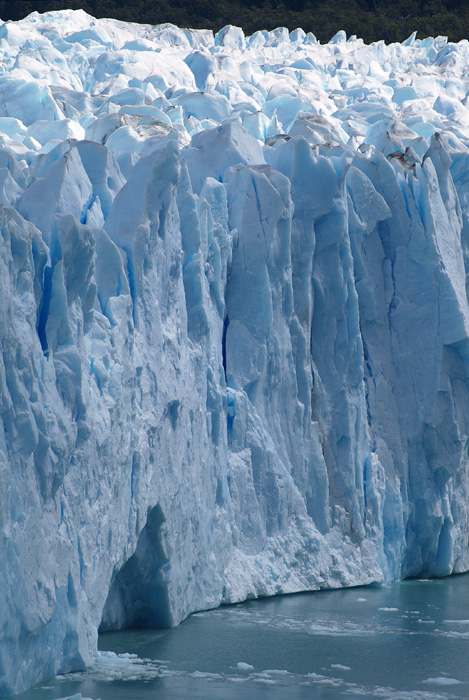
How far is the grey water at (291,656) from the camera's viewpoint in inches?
217

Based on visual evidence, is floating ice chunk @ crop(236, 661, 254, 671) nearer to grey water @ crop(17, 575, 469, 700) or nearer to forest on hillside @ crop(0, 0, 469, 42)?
grey water @ crop(17, 575, 469, 700)

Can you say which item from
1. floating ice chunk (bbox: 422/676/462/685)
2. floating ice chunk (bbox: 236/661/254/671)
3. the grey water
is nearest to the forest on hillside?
the grey water

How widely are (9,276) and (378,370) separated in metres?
4.72

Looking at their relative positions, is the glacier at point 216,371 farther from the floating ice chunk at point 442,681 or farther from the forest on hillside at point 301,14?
the forest on hillside at point 301,14

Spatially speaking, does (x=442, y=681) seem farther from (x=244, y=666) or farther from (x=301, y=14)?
(x=301, y=14)

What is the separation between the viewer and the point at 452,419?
30.7 feet

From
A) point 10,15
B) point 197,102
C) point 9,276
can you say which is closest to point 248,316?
point 9,276

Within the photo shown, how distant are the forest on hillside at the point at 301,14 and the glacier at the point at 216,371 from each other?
1421 cm

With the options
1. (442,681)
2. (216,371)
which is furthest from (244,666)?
(216,371)

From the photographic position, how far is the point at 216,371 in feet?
25.2

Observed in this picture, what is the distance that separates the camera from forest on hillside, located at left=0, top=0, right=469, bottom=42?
24.8 meters

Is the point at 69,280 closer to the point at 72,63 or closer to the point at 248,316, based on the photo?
the point at 248,316

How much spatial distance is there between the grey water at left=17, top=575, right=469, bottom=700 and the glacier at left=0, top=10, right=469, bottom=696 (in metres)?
0.24

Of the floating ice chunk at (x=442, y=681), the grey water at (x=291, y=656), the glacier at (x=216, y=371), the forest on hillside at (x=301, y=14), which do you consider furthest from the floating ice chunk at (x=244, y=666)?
the forest on hillside at (x=301, y=14)
